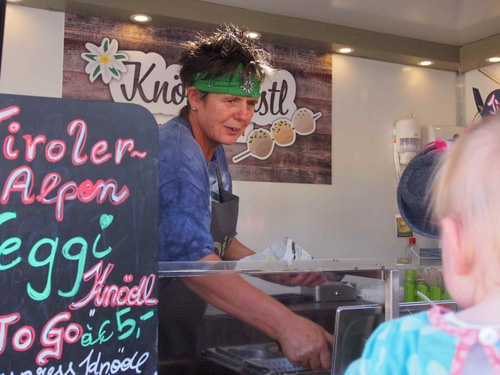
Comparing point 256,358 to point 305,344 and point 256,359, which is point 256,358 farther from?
point 305,344

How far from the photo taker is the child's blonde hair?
24.2 inches

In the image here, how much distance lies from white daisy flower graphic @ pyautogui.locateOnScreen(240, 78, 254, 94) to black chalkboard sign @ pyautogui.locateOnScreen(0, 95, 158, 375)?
3.18 ft

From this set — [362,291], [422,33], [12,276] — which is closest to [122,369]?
[12,276]

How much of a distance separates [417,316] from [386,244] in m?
3.83

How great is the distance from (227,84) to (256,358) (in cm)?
113

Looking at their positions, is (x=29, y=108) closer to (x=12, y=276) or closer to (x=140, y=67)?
(x=12, y=276)

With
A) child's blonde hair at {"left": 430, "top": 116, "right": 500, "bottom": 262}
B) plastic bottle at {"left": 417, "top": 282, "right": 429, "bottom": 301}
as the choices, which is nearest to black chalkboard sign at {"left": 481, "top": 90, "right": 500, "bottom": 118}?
plastic bottle at {"left": 417, "top": 282, "right": 429, "bottom": 301}

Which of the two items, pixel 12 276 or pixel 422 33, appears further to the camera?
pixel 422 33

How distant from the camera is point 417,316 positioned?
2.20 ft

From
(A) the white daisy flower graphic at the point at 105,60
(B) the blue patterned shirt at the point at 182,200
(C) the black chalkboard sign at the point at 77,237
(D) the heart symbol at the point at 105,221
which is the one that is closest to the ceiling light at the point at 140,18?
(A) the white daisy flower graphic at the point at 105,60

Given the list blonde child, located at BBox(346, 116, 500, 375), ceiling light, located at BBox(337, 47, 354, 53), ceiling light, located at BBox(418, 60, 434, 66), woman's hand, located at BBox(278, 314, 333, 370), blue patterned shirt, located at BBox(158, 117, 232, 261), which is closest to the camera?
blonde child, located at BBox(346, 116, 500, 375)

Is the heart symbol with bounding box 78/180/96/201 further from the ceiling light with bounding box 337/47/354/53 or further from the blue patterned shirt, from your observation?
the ceiling light with bounding box 337/47/354/53

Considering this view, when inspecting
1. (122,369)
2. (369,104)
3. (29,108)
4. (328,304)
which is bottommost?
(122,369)

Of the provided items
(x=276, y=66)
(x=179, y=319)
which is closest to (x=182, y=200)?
(x=179, y=319)
